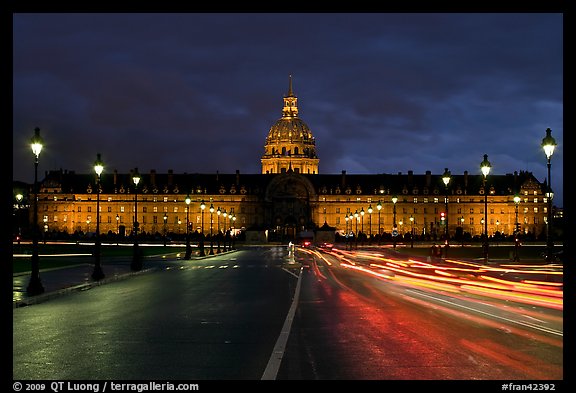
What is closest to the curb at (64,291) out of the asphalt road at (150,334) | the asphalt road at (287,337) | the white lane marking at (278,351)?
the asphalt road at (150,334)

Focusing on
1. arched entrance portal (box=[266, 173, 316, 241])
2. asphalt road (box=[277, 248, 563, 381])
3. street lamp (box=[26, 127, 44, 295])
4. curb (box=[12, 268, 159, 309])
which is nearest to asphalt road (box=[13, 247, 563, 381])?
asphalt road (box=[277, 248, 563, 381])

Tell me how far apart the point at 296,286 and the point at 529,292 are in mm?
9323

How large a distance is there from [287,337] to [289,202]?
18283 centimetres

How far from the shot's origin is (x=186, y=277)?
36906mm

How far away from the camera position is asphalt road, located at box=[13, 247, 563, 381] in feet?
36.9

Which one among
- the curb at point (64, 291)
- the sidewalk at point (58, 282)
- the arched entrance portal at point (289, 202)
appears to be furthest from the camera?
the arched entrance portal at point (289, 202)

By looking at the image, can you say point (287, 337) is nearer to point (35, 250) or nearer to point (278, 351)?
point (278, 351)

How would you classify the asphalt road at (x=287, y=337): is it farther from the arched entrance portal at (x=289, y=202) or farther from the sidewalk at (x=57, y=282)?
the arched entrance portal at (x=289, y=202)

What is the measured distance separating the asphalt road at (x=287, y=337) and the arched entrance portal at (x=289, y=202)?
17046cm

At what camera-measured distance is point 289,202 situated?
649 ft

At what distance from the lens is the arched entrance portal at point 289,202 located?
197m

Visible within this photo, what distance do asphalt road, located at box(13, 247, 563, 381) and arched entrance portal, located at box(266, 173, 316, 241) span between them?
17046 cm
